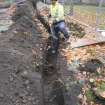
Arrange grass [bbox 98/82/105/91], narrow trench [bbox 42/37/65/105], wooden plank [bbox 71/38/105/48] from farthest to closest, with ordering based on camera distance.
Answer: wooden plank [bbox 71/38/105/48], grass [bbox 98/82/105/91], narrow trench [bbox 42/37/65/105]

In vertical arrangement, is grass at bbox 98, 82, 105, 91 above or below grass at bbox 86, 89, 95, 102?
above

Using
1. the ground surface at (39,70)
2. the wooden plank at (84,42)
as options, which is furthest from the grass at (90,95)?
the wooden plank at (84,42)

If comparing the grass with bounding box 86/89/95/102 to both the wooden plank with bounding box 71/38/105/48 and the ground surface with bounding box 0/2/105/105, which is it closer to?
the ground surface with bounding box 0/2/105/105

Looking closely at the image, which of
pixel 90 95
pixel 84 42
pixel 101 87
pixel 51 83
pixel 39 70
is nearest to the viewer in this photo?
pixel 90 95

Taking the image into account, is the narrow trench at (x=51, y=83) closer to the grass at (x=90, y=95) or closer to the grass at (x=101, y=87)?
the grass at (x=90, y=95)

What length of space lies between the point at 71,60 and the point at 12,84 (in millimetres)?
3486

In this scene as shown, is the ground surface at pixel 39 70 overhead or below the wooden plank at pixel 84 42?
overhead

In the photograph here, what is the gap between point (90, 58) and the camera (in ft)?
35.1

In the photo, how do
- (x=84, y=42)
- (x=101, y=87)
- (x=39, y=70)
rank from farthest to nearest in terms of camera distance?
(x=84, y=42) < (x=39, y=70) < (x=101, y=87)

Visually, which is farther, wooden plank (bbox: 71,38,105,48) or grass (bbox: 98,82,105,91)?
Answer: wooden plank (bbox: 71,38,105,48)

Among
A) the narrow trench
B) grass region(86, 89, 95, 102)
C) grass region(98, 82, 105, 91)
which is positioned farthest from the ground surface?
grass region(98, 82, 105, 91)

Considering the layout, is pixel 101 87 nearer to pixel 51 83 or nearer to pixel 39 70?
pixel 51 83

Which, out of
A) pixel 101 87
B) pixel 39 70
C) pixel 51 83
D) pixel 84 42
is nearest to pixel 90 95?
pixel 101 87

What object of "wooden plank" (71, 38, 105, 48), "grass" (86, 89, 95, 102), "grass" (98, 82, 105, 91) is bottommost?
"wooden plank" (71, 38, 105, 48)
